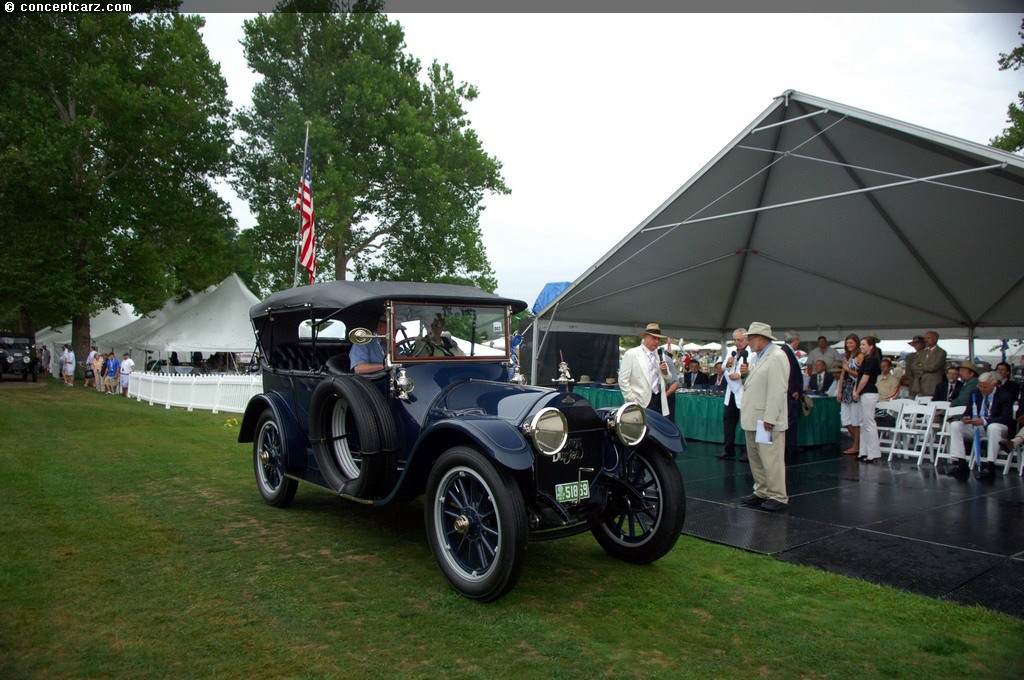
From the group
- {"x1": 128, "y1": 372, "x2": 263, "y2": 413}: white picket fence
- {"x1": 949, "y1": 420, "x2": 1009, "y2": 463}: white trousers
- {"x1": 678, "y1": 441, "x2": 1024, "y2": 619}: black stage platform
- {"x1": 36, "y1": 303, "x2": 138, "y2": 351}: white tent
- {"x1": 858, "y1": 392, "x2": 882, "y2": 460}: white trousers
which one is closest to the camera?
{"x1": 678, "y1": 441, "x2": 1024, "y2": 619}: black stage platform

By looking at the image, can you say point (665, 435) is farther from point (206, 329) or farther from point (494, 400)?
point (206, 329)

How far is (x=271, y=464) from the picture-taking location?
6238 millimetres

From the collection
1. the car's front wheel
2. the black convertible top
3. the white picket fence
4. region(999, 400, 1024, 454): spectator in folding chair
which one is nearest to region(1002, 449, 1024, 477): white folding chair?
region(999, 400, 1024, 454): spectator in folding chair

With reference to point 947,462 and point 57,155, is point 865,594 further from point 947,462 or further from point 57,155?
point 57,155

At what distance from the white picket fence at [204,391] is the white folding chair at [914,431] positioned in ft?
38.7

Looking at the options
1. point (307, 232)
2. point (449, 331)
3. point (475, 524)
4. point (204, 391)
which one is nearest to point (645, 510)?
point (475, 524)

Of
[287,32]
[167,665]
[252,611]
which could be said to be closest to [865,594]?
[252,611]

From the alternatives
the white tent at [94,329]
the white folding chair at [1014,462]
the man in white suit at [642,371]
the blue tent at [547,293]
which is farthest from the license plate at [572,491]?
the white tent at [94,329]

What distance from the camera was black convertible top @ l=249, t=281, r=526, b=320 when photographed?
16.8 ft

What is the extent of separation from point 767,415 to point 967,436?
473 cm

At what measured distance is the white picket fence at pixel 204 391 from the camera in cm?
1495

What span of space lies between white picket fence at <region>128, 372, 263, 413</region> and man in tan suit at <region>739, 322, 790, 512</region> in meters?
10.7

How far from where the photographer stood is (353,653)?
318 centimetres

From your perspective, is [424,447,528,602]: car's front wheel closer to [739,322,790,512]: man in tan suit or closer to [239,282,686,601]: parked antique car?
[239,282,686,601]: parked antique car
